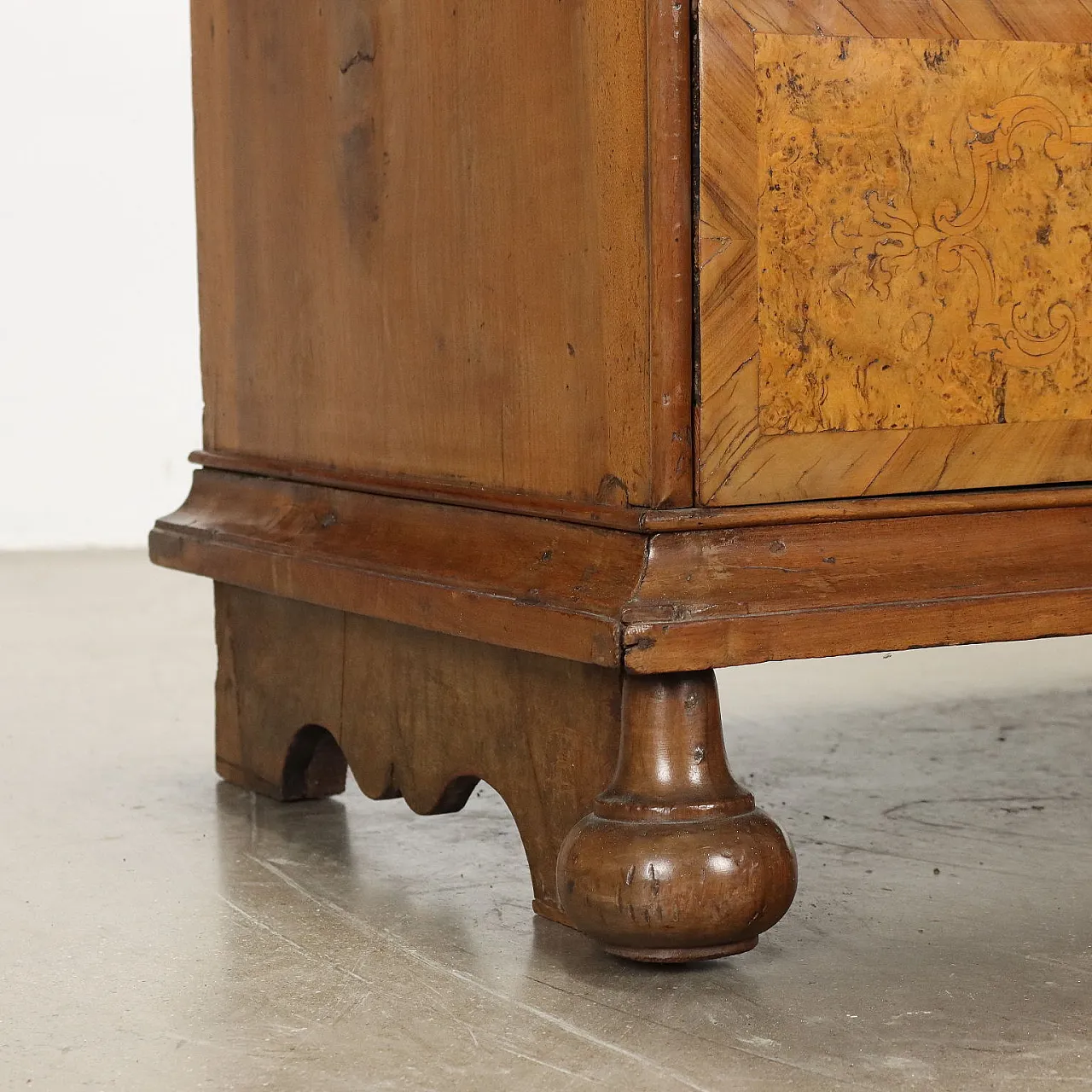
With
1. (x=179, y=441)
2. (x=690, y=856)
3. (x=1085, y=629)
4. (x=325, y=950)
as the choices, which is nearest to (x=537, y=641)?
(x=690, y=856)

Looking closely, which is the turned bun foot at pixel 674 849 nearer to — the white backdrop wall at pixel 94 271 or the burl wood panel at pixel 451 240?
the burl wood panel at pixel 451 240

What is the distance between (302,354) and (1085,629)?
857 millimetres

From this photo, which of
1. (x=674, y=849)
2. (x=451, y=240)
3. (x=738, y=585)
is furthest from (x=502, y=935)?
(x=451, y=240)

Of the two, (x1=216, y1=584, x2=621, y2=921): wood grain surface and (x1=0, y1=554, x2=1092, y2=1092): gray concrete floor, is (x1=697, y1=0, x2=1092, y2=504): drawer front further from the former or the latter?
(x1=0, y1=554, x2=1092, y2=1092): gray concrete floor

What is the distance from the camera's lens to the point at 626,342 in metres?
1.40

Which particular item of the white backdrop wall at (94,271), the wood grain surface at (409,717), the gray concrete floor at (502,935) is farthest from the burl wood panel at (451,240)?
the white backdrop wall at (94,271)

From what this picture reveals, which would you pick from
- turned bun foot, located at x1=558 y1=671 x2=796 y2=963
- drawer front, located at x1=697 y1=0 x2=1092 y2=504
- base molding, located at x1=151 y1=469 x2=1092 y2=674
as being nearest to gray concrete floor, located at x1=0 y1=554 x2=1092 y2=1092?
turned bun foot, located at x1=558 y1=671 x2=796 y2=963

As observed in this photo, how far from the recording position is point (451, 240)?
1640 millimetres

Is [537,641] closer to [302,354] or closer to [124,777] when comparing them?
[302,354]

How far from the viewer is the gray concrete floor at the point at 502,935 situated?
4.11 feet

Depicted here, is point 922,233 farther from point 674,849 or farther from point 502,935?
point 502,935

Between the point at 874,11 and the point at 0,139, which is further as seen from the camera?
the point at 0,139

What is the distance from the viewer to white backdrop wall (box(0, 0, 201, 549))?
194 inches

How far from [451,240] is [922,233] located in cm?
43
